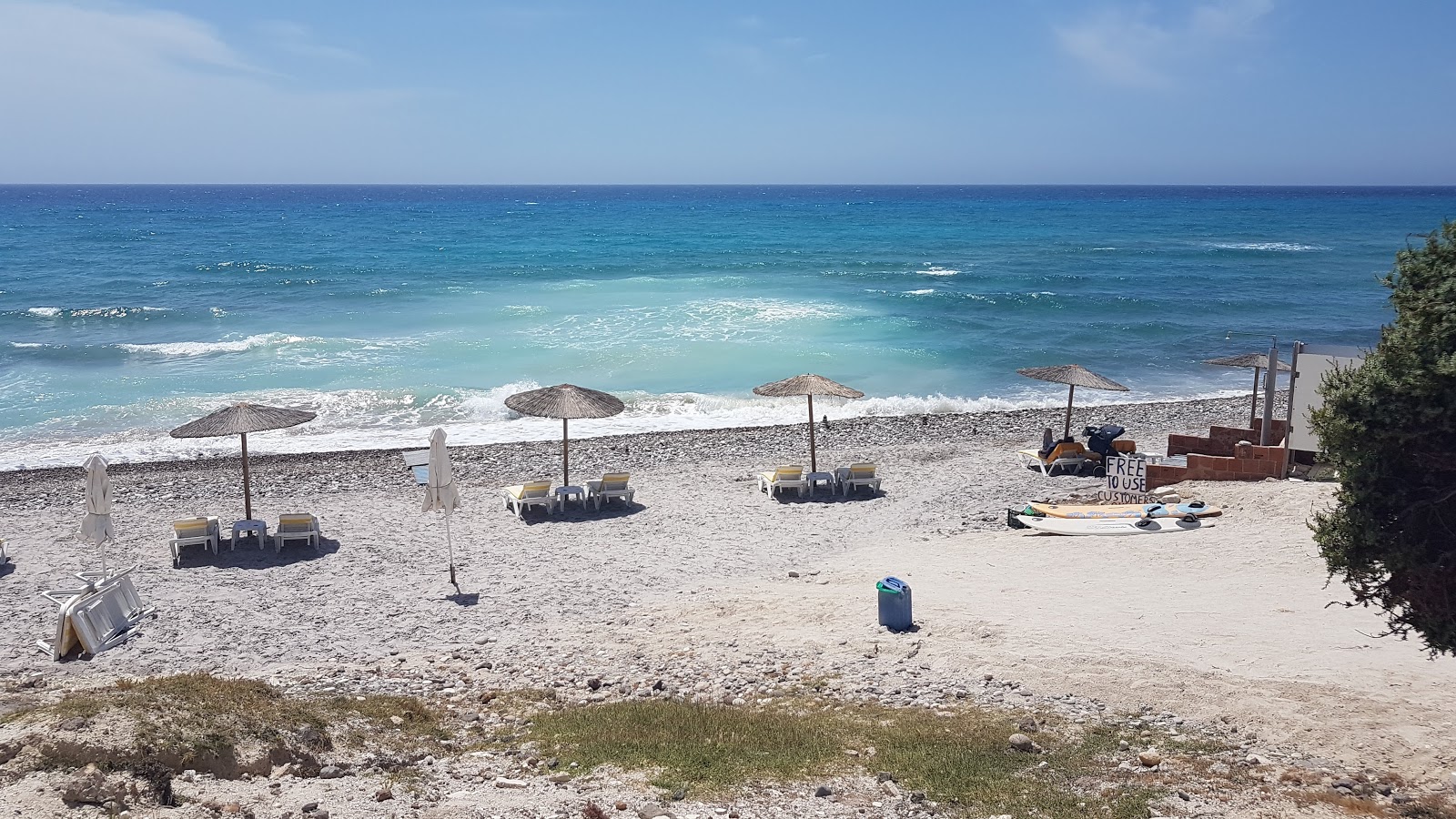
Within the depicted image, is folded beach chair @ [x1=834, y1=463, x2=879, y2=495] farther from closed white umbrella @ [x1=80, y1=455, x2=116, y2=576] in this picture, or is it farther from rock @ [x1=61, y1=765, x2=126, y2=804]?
rock @ [x1=61, y1=765, x2=126, y2=804]

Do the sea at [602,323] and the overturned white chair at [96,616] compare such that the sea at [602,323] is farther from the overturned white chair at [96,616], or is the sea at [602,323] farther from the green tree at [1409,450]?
the overturned white chair at [96,616]

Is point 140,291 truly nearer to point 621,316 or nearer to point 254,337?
point 254,337

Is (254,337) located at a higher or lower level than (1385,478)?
lower

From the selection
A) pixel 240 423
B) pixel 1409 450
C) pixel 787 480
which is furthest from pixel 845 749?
pixel 240 423

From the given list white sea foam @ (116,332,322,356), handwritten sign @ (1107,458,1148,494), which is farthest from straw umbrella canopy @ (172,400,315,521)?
white sea foam @ (116,332,322,356)

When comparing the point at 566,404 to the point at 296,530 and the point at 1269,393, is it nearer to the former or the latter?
the point at 296,530

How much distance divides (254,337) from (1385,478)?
111 feet

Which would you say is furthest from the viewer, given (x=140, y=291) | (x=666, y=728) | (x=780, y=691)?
(x=140, y=291)

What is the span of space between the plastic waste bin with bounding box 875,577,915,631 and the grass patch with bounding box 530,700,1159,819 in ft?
6.16

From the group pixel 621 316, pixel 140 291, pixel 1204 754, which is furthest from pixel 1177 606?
pixel 140 291

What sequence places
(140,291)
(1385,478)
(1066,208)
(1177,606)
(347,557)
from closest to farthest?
(1385,478)
(1177,606)
(347,557)
(140,291)
(1066,208)

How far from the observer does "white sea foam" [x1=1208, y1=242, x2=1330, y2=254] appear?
67438 mm

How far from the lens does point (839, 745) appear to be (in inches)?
285

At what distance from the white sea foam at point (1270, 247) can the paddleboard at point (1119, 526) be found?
61267 mm
